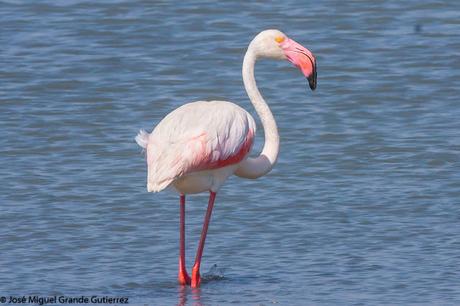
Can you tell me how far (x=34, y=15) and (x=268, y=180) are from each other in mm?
6182

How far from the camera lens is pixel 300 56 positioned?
8.82 metres

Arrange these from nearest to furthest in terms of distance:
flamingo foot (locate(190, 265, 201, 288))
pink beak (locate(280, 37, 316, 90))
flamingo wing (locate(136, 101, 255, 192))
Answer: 1. flamingo wing (locate(136, 101, 255, 192))
2. flamingo foot (locate(190, 265, 201, 288))
3. pink beak (locate(280, 37, 316, 90))

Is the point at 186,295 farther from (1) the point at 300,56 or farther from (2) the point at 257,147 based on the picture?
(2) the point at 257,147

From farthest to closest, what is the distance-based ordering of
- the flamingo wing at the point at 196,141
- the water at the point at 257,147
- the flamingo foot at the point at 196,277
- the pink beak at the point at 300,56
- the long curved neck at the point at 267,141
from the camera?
1. the pink beak at the point at 300,56
2. the long curved neck at the point at 267,141
3. the water at the point at 257,147
4. the flamingo foot at the point at 196,277
5. the flamingo wing at the point at 196,141

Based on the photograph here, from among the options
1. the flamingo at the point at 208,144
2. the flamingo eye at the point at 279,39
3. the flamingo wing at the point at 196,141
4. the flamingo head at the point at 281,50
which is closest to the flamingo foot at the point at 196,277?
the flamingo at the point at 208,144

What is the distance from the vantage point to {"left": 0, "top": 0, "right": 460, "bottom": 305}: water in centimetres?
855

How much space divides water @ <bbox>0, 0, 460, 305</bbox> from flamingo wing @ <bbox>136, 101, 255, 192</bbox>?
737 millimetres

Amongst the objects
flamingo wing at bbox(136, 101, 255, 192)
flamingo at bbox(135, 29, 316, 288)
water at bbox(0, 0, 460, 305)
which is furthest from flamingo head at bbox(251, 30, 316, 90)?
water at bbox(0, 0, 460, 305)

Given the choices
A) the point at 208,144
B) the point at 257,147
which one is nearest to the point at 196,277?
the point at 208,144

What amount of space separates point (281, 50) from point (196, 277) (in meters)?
1.56

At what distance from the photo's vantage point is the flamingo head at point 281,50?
8.75m

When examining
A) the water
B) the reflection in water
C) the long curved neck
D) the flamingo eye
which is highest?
the flamingo eye

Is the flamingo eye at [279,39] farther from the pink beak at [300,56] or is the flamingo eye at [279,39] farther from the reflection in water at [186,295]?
the reflection in water at [186,295]

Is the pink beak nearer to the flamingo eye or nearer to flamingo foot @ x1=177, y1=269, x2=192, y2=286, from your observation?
the flamingo eye
